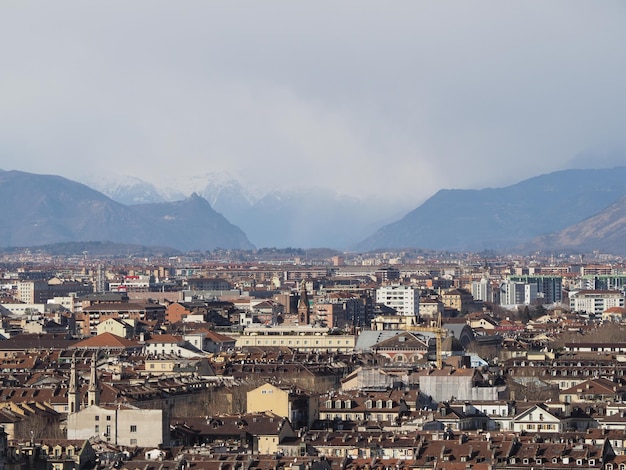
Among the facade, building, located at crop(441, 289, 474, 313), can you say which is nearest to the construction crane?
building, located at crop(441, 289, 474, 313)

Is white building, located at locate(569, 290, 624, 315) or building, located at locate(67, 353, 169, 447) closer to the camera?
building, located at locate(67, 353, 169, 447)

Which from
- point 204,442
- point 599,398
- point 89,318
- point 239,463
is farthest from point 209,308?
point 239,463

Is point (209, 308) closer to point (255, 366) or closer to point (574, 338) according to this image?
point (574, 338)

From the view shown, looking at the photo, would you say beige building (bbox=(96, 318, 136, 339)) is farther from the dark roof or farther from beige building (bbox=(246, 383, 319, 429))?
beige building (bbox=(246, 383, 319, 429))

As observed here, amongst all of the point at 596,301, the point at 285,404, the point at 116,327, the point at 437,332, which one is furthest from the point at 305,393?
the point at 596,301

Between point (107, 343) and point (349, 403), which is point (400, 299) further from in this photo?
point (349, 403)

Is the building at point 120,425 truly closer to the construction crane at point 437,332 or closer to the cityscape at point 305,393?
the cityscape at point 305,393

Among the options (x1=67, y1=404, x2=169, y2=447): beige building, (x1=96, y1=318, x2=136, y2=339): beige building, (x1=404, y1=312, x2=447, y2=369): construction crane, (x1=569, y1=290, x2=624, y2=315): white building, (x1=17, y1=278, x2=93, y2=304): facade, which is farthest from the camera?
(x1=17, y1=278, x2=93, y2=304): facade
